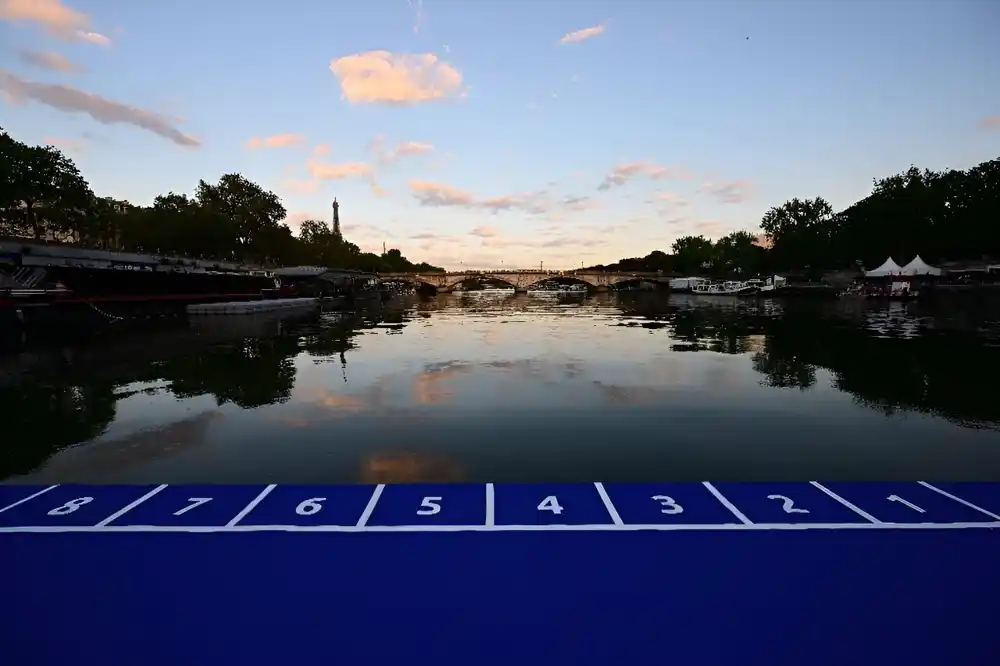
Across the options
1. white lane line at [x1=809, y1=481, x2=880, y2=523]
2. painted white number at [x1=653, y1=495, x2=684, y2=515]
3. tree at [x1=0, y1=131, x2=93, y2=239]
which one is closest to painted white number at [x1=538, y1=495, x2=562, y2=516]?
painted white number at [x1=653, y1=495, x2=684, y2=515]

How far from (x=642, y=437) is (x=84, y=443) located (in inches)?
445

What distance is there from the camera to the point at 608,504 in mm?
7730

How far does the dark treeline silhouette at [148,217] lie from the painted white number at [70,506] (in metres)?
66.2

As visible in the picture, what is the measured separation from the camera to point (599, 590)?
5.53 m

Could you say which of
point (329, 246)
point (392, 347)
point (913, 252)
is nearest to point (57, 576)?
point (392, 347)

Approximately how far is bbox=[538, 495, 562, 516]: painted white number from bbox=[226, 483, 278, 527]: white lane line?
3.97m

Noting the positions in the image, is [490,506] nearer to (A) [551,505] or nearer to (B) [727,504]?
(A) [551,505]

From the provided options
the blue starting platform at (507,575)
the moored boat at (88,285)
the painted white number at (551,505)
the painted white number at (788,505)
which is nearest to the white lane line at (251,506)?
the blue starting platform at (507,575)

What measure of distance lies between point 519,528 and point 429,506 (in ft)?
4.79

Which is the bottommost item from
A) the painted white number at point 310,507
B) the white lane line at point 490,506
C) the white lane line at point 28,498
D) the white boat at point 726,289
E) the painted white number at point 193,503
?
the white lane line at point 28,498

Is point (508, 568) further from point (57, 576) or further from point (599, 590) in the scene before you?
point (57, 576)

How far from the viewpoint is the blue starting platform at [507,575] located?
4719mm

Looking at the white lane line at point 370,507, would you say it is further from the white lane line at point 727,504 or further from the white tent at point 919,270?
the white tent at point 919,270

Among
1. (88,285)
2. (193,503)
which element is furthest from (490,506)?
(88,285)
